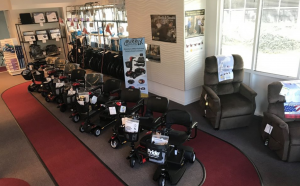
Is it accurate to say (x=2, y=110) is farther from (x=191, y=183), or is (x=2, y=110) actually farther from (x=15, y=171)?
(x=191, y=183)

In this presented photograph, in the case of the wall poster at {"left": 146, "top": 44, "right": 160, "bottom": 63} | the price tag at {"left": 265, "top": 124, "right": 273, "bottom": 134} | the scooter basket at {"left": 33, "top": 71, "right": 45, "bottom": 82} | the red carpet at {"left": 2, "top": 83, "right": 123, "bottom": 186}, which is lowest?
A: the red carpet at {"left": 2, "top": 83, "right": 123, "bottom": 186}

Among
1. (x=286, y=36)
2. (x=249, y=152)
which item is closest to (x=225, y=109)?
(x=249, y=152)

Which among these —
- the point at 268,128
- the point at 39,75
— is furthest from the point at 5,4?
the point at 268,128

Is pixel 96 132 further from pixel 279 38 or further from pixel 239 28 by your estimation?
pixel 279 38

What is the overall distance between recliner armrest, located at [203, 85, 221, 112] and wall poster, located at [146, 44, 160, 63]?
5.42 ft

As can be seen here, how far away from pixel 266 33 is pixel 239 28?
0.59 metres

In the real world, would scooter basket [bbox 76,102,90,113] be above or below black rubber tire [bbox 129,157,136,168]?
above

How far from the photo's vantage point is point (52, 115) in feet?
17.2

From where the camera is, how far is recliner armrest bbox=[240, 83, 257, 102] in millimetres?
3977

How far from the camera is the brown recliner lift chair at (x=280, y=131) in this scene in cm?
308

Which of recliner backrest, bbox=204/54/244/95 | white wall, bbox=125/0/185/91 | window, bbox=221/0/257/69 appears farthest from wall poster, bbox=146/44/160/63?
window, bbox=221/0/257/69

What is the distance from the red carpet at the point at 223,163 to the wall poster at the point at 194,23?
2219 millimetres

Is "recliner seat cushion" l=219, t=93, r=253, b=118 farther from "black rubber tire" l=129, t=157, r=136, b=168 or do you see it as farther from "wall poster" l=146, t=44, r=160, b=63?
"wall poster" l=146, t=44, r=160, b=63

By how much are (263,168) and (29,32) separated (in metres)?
9.53
